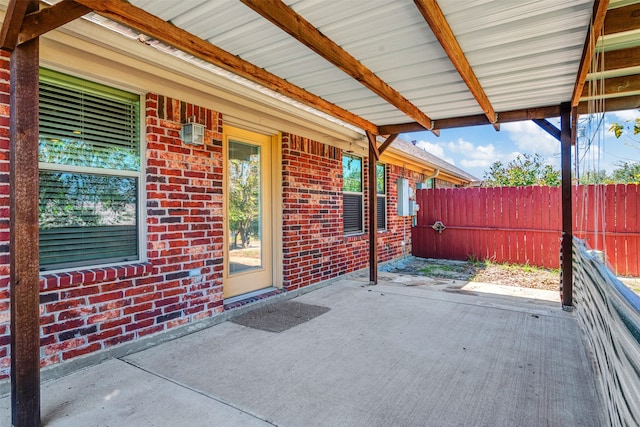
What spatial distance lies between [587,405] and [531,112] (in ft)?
12.9

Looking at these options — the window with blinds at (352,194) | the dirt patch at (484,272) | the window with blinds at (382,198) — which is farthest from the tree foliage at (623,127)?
the window with blinds at (382,198)

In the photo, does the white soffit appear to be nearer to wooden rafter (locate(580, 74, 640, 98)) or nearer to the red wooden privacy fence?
wooden rafter (locate(580, 74, 640, 98))

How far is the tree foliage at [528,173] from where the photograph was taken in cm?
1744

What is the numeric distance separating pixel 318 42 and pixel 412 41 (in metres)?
0.84

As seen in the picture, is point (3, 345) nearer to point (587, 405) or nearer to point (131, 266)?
point (131, 266)

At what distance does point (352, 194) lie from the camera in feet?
23.7

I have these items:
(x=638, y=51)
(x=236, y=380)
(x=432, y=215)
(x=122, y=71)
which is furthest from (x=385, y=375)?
(x=432, y=215)

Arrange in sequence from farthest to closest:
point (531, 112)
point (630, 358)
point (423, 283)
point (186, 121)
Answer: point (423, 283)
point (531, 112)
point (186, 121)
point (630, 358)

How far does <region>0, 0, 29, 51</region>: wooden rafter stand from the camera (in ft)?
6.63

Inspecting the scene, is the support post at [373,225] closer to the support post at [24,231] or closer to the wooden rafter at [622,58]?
the wooden rafter at [622,58]

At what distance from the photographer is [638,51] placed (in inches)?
136

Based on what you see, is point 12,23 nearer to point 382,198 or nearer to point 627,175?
point 382,198

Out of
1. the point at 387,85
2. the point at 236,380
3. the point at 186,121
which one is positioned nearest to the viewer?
the point at 236,380

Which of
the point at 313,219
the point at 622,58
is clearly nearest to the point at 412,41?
the point at 622,58
